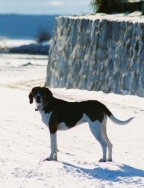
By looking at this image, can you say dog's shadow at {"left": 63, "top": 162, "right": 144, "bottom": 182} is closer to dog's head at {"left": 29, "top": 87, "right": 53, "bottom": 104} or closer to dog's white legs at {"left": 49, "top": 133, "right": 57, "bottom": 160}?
dog's white legs at {"left": 49, "top": 133, "right": 57, "bottom": 160}

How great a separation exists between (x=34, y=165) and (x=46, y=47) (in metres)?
40.6

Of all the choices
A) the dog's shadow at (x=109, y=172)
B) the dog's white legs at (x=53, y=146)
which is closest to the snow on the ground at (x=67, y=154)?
the dog's shadow at (x=109, y=172)

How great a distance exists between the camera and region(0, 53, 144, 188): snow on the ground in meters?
7.67

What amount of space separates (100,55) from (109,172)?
870 cm

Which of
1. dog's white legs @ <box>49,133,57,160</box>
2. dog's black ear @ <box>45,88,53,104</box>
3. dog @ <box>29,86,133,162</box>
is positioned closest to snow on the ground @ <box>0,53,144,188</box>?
dog's white legs @ <box>49,133,57,160</box>

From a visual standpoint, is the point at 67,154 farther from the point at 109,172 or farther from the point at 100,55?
the point at 100,55

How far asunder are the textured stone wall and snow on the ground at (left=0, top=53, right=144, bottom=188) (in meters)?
1.52

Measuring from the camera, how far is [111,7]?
19.6 m

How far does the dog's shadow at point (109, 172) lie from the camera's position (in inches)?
308

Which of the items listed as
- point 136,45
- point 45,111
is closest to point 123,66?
point 136,45

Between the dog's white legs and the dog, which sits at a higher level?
the dog

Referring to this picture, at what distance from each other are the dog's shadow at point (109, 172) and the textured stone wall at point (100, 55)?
6.70 metres

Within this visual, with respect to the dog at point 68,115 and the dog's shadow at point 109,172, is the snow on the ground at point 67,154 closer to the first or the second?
the dog's shadow at point 109,172

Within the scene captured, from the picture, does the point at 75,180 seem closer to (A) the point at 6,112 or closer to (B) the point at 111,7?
(A) the point at 6,112
